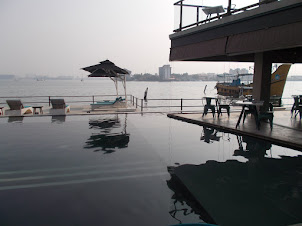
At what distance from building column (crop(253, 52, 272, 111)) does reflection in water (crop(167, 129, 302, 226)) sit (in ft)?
14.4

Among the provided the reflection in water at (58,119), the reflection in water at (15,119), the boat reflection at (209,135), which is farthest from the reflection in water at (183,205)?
the reflection in water at (15,119)

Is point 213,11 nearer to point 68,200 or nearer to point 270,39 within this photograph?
point 270,39

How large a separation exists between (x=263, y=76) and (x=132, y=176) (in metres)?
7.39

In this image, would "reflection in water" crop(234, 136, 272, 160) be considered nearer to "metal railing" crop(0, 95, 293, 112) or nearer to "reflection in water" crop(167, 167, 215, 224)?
"reflection in water" crop(167, 167, 215, 224)

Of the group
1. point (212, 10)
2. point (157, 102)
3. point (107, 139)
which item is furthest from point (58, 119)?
point (157, 102)

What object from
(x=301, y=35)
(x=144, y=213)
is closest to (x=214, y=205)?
(x=144, y=213)

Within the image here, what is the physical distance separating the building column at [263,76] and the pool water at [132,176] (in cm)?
257

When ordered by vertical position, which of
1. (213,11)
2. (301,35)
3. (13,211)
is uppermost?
(213,11)

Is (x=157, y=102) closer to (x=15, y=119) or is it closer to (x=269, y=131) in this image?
(x=15, y=119)

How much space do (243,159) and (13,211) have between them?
4954 mm

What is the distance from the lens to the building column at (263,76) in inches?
395

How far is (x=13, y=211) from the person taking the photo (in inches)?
145

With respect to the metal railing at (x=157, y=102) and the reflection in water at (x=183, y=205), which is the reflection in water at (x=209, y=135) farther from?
the reflection in water at (x=183, y=205)

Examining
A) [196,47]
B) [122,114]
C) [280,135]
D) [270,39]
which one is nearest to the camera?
[270,39]
